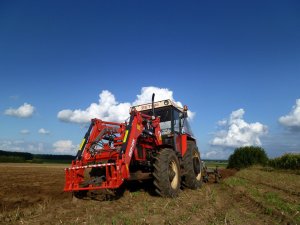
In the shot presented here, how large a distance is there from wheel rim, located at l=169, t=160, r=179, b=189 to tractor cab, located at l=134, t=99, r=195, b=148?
51.5 inches

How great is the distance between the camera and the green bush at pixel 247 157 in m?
30.3

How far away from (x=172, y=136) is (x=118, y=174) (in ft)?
11.3

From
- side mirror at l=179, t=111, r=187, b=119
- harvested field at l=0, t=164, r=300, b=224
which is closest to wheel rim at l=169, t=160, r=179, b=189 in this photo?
harvested field at l=0, t=164, r=300, b=224

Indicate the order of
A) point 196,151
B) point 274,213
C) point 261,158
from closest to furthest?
point 274,213 → point 196,151 → point 261,158

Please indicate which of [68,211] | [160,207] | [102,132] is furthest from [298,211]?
[102,132]

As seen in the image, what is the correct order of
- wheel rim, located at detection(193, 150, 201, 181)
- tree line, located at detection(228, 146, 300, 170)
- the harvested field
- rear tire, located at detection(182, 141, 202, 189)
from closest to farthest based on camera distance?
the harvested field → rear tire, located at detection(182, 141, 202, 189) → wheel rim, located at detection(193, 150, 201, 181) → tree line, located at detection(228, 146, 300, 170)

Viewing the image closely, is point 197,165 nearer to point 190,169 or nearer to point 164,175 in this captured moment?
point 190,169

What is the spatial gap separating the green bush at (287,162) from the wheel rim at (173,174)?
1894 cm

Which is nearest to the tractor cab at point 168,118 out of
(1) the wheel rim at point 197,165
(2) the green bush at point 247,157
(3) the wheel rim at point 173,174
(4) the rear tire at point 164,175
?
(1) the wheel rim at point 197,165

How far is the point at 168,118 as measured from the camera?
34.3 feet

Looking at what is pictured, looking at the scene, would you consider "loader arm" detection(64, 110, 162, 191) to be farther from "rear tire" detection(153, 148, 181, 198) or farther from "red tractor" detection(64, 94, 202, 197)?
"rear tire" detection(153, 148, 181, 198)

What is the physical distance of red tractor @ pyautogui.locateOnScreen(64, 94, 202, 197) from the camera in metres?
7.55

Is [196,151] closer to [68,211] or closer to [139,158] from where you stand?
[139,158]

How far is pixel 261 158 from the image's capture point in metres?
30.3
